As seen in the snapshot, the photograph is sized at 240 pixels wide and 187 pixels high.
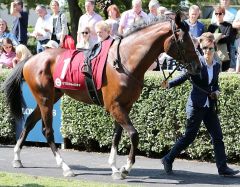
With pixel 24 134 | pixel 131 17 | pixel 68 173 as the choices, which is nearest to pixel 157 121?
pixel 68 173

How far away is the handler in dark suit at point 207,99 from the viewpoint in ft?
27.6

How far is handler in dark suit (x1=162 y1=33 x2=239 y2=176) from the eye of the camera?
8.40 meters

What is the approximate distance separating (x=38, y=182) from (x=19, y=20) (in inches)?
275

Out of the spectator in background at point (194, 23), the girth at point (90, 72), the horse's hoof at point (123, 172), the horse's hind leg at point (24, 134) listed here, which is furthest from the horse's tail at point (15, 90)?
the spectator in background at point (194, 23)

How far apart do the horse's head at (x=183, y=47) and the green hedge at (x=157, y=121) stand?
46.1 inches

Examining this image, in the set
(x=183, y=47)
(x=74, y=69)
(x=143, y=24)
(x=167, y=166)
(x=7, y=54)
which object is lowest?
(x=167, y=166)

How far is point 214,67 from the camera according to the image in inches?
331

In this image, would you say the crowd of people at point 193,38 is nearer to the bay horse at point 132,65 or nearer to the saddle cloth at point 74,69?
the bay horse at point 132,65

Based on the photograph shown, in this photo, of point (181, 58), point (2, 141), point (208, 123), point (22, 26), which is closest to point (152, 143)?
point (208, 123)

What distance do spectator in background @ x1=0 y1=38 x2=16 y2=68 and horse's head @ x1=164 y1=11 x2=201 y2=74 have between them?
19.0ft

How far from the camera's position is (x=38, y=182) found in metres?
8.04

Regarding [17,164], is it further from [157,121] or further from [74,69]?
[157,121]

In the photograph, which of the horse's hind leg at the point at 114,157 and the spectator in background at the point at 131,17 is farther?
the spectator in background at the point at 131,17

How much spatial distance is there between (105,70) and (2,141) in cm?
453
